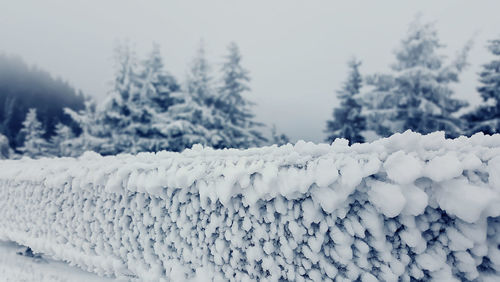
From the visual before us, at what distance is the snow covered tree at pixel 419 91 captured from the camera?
15.2 metres

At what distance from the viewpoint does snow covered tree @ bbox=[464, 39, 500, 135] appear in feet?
50.7

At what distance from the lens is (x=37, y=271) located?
15.4 feet

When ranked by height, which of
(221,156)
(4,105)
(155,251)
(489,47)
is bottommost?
(155,251)

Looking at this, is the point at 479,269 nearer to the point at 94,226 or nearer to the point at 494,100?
the point at 94,226

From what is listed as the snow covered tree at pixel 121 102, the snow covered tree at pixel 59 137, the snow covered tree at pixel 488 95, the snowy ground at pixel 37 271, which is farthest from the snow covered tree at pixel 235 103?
the snow covered tree at pixel 59 137

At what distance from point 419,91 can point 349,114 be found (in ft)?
20.4

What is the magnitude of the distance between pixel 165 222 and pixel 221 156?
1080mm

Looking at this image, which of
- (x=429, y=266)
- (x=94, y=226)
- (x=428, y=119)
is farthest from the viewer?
(x=428, y=119)

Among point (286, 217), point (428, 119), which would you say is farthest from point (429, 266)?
point (428, 119)

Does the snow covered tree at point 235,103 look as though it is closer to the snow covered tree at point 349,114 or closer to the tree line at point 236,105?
the tree line at point 236,105

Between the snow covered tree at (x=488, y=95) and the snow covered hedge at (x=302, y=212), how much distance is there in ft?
54.4

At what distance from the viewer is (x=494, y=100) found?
619 inches

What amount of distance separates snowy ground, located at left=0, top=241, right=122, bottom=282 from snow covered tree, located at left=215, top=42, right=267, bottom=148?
575 inches

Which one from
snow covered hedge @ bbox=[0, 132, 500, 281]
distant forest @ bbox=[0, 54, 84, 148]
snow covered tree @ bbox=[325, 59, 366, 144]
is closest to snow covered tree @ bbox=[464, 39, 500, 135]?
snow covered tree @ bbox=[325, 59, 366, 144]
